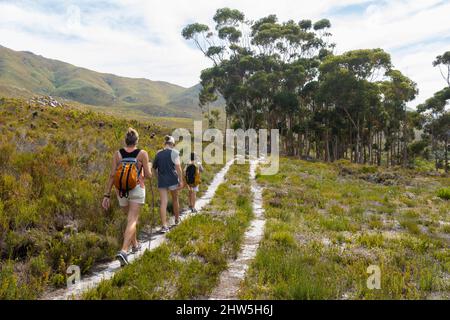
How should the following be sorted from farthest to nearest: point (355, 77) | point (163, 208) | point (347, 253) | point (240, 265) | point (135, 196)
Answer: point (355, 77) → point (163, 208) → point (347, 253) → point (240, 265) → point (135, 196)

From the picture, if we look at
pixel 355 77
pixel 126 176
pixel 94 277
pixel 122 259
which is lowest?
pixel 94 277

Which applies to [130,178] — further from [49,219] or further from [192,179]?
Answer: [192,179]

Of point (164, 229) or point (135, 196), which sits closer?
point (135, 196)

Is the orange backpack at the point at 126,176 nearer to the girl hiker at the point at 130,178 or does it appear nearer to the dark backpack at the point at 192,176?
the girl hiker at the point at 130,178

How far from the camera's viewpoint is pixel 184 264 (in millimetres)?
5996

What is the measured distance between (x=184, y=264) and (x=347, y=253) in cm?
351

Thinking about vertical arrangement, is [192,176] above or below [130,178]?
below

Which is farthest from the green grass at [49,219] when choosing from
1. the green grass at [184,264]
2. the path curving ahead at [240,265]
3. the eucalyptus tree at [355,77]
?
the eucalyptus tree at [355,77]

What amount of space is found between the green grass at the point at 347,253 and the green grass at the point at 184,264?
69 centimetres

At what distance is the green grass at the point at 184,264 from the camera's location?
15.6ft

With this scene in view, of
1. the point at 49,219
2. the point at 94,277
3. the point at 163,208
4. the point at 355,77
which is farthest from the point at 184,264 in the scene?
the point at 355,77

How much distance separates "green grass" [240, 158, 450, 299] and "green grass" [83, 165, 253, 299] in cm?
69

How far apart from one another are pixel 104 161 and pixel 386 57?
139 ft
